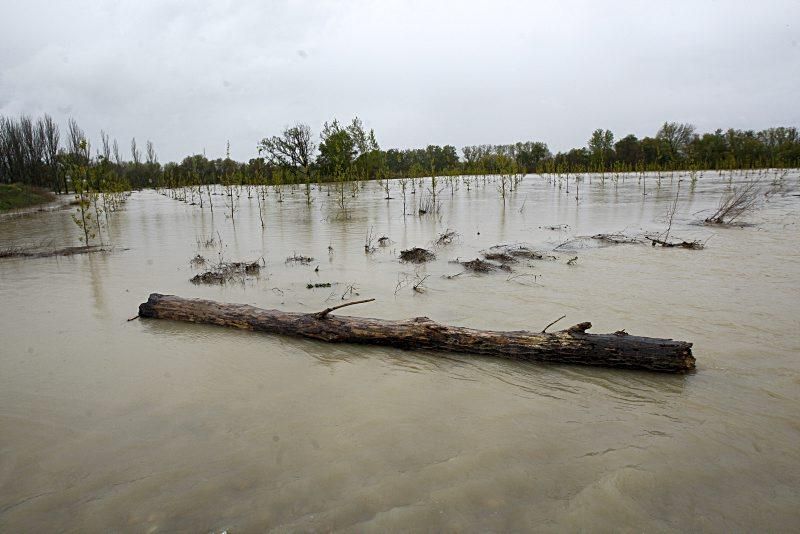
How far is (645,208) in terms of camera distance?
1488 centimetres

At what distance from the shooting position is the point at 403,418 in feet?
9.43

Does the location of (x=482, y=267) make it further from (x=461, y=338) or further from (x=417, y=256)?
(x=461, y=338)

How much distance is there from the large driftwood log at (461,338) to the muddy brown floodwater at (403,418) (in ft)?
0.35

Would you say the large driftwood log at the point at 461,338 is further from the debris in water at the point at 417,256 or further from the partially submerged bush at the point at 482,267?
the debris in water at the point at 417,256

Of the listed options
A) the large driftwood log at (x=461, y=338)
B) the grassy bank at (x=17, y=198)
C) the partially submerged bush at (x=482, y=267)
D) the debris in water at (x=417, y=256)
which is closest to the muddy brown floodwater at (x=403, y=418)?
the large driftwood log at (x=461, y=338)

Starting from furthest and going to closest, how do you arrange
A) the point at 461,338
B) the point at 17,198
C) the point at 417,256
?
1. the point at 17,198
2. the point at 417,256
3. the point at 461,338

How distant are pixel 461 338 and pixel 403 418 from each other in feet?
3.59

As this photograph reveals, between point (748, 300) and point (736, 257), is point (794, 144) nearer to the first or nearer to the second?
point (736, 257)

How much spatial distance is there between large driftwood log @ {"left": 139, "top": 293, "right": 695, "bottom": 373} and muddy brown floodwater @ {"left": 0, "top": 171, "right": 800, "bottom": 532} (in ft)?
0.35

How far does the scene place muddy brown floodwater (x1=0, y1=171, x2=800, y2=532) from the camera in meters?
2.09

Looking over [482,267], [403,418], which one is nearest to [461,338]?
[403,418]

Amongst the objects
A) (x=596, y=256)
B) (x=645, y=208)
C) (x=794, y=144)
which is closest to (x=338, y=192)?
(x=645, y=208)

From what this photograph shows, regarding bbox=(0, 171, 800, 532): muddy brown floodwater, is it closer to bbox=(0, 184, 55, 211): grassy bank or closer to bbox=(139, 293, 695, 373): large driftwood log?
bbox=(139, 293, 695, 373): large driftwood log

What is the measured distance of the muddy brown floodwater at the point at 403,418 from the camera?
2092mm
